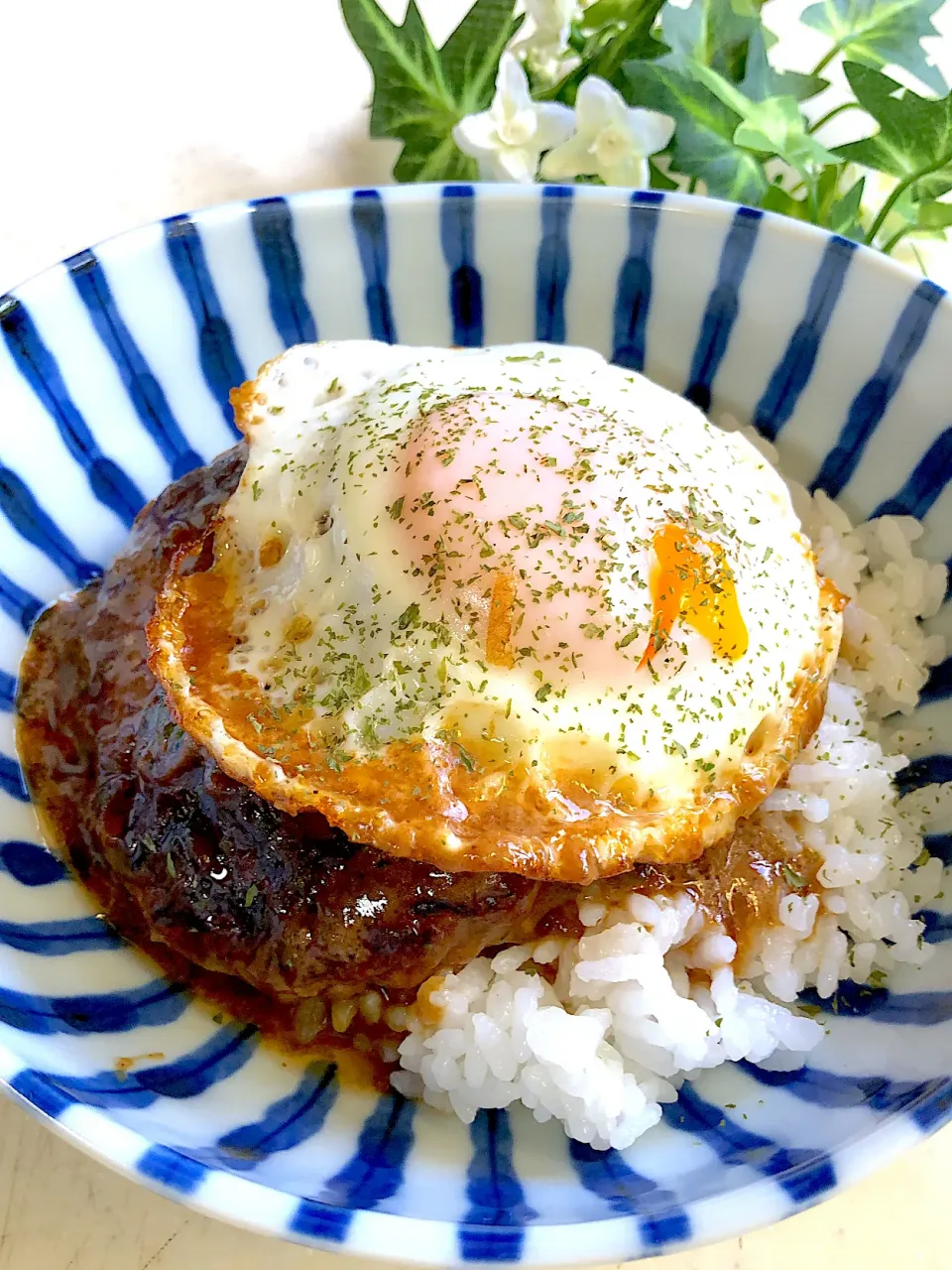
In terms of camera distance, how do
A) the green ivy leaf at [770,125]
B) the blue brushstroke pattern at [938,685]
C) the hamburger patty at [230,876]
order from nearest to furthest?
1. the hamburger patty at [230,876]
2. the blue brushstroke pattern at [938,685]
3. the green ivy leaf at [770,125]

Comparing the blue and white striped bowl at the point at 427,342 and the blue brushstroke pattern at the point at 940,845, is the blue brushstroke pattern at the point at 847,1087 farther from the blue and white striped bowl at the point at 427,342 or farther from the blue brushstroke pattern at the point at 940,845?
the blue brushstroke pattern at the point at 940,845

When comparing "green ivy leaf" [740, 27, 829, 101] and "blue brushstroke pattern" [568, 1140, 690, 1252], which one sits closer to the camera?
"blue brushstroke pattern" [568, 1140, 690, 1252]

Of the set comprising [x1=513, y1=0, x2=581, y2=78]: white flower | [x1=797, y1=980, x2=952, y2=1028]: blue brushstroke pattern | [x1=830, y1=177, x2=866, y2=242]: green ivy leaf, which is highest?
[x1=513, y1=0, x2=581, y2=78]: white flower

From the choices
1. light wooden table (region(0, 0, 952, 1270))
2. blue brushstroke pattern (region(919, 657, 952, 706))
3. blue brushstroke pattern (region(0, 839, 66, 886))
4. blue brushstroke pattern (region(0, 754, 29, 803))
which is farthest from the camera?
light wooden table (region(0, 0, 952, 1270))

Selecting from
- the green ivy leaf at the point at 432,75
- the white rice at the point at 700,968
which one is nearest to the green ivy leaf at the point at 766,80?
the green ivy leaf at the point at 432,75

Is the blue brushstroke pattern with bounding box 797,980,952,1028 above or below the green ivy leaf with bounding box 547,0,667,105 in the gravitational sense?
below

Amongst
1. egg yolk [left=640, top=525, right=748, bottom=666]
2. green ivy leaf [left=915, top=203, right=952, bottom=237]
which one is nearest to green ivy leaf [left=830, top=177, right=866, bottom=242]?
green ivy leaf [left=915, top=203, right=952, bottom=237]

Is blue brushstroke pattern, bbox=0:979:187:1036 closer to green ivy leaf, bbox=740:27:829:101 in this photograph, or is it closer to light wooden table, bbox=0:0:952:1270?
light wooden table, bbox=0:0:952:1270
